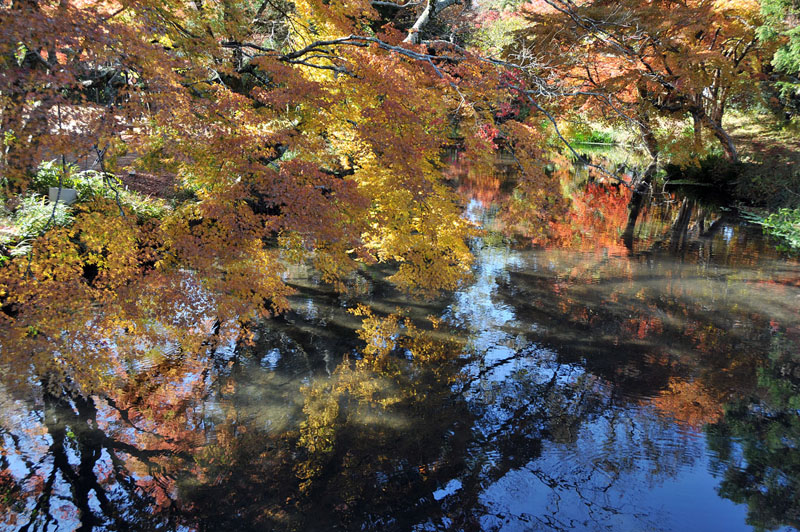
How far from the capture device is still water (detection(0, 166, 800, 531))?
4840 mm

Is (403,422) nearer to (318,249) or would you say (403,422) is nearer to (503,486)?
(503,486)

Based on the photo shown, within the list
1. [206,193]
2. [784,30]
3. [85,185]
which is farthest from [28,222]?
[784,30]

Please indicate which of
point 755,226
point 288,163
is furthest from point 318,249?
point 755,226

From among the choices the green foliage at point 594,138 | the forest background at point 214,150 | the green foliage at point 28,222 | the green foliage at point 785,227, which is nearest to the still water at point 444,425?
the forest background at point 214,150

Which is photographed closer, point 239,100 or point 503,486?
point 503,486

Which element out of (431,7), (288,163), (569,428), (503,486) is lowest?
(503,486)

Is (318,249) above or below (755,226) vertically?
below

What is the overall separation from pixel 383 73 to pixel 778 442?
6340 mm

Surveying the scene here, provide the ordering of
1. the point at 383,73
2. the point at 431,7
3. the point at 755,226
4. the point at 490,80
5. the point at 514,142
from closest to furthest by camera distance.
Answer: the point at 383,73 < the point at 490,80 < the point at 431,7 < the point at 514,142 < the point at 755,226

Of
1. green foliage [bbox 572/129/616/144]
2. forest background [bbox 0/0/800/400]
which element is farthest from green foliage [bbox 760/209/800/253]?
green foliage [bbox 572/129/616/144]

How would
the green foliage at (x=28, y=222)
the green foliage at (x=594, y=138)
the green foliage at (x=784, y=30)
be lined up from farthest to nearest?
the green foliage at (x=594, y=138), the green foliage at (x=784, y=30), the green foliage at (x=28, y=222)

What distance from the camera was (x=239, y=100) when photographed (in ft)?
20.2

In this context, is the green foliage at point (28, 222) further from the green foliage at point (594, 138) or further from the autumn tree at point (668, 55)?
the green foliage at point (594, 138)

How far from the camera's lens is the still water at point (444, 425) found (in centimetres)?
484
